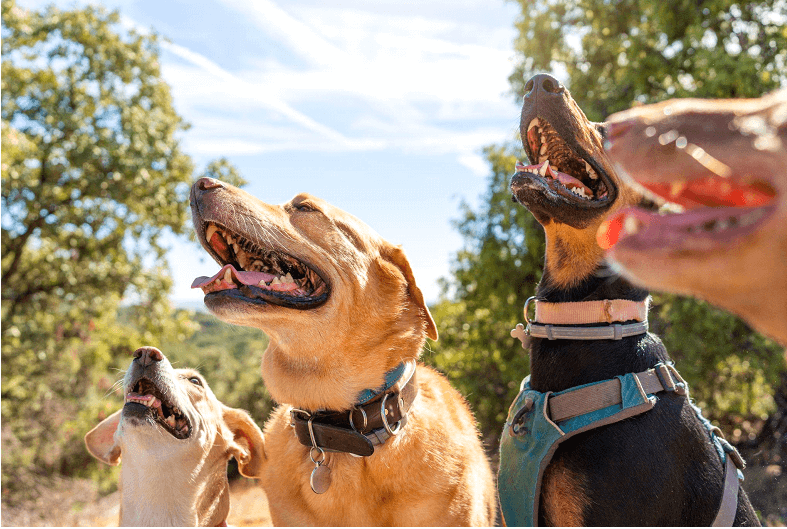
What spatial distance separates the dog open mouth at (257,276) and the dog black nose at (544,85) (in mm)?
1397

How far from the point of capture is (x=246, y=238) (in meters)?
2.97

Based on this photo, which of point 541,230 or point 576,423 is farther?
point 541,230

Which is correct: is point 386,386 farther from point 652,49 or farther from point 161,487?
point 652,49

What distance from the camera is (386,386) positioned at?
9.94 feet

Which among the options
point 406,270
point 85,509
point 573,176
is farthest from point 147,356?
point 85,509

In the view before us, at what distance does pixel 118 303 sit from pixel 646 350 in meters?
15.1

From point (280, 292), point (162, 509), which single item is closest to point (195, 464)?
point (162, 509)

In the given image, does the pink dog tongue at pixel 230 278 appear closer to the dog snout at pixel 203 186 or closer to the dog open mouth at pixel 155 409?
the dog snout at pixel 203 186

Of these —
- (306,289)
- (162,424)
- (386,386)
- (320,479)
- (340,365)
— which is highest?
(306,289)

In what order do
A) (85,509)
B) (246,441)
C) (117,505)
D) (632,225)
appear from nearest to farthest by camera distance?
(632,225)
(246,441)
(117,505)
(85,509)

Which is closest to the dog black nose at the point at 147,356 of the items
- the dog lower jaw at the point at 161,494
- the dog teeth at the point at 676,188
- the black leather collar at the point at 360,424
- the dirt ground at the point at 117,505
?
the dog lower jaw at the point at 161,494

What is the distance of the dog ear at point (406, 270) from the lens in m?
3.22

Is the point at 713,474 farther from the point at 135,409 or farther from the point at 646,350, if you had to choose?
the point at 135,409

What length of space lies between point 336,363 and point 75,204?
525 inches
